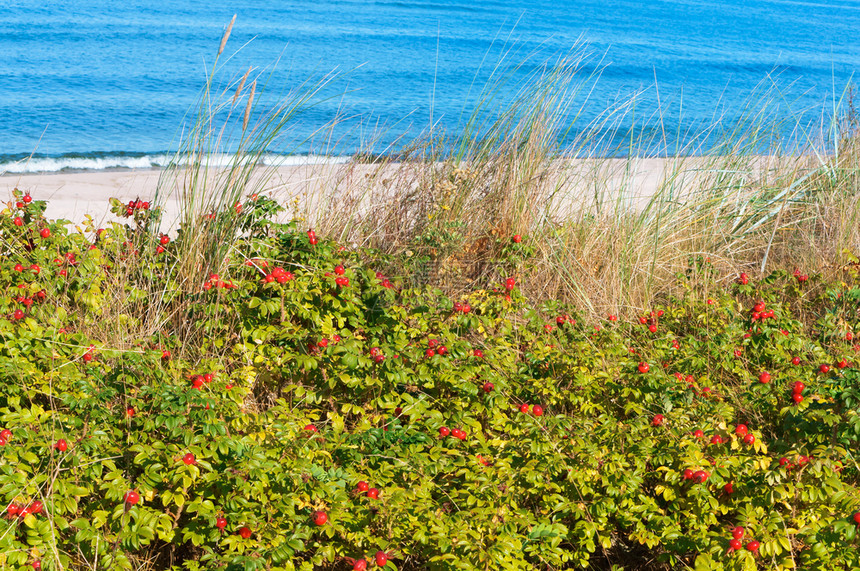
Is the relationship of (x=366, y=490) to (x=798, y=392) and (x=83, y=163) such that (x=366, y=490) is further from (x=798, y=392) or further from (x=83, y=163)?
(x=83, y=163)

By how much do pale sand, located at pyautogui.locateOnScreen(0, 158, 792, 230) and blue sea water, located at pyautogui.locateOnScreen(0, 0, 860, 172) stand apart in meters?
0.25

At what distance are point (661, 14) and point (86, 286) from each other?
102ft

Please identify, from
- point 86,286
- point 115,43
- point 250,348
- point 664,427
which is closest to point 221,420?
point 250,348

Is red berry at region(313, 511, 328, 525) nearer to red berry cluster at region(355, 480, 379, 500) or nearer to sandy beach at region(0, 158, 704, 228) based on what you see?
red berry cluster at region(355, 480, 379, 500)

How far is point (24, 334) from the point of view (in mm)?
2418

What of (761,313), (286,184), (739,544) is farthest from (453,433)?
(286,184)

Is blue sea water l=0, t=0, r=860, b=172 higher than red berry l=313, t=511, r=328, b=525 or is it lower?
higher

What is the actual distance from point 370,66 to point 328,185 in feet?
37.2

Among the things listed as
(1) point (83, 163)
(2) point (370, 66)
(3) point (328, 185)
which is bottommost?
(1) point (83, 163)

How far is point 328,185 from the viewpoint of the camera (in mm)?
4152

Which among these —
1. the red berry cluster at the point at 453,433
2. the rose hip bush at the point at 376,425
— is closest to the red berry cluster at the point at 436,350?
the rose hip bush at the point at 376,425

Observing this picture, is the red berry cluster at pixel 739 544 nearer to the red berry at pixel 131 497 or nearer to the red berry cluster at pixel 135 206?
the red berry at pixel 131 497

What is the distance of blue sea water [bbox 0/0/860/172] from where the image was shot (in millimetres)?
9062

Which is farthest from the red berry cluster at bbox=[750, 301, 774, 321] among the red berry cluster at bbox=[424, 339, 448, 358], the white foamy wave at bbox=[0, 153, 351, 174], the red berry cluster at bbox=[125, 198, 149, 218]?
the white foamy wave at bbox=[0, 153, 351, 174]
